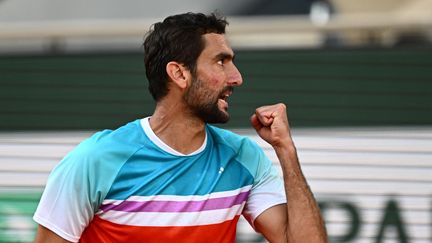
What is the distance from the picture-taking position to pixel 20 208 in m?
6.99

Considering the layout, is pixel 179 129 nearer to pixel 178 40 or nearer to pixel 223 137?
A: pixel 223 137

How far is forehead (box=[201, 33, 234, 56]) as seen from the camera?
3693 mm

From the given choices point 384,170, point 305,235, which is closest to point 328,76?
point 384,170

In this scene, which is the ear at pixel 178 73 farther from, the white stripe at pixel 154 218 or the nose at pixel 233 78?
the white stripe at pixel 154 218

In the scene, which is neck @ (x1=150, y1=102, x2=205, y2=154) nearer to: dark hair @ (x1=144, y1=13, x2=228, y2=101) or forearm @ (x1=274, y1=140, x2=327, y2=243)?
dark hair @ (x1=144, y1=13, x2=228, y2=101)

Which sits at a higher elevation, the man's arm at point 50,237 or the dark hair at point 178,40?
the dark hair at point 178,40

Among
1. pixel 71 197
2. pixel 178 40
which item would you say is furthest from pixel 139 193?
pixel 178 40

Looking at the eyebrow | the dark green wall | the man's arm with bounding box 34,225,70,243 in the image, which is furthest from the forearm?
the dark green wall

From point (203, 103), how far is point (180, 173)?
0.26 metres

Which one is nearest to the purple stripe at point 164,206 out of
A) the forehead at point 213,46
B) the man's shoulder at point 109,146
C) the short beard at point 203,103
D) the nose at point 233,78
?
the man's shoulder at point 109,146

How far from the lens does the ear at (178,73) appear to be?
3.70m

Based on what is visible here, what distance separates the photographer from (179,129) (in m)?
3.73

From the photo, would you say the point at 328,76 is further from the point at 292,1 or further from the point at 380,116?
the point at 292,1

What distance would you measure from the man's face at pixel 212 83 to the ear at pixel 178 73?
0.03 meters
